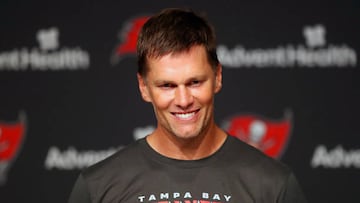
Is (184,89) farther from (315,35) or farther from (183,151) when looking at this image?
(315,35)

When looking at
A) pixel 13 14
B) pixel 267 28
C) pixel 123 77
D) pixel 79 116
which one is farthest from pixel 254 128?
pixel 13 14

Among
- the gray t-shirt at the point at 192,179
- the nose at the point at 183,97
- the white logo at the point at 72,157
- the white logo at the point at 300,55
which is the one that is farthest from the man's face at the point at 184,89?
the white logo at the point at 72,157

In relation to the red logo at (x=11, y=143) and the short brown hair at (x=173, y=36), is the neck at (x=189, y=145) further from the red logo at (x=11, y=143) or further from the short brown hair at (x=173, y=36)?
the red logo at (x=11, y=143)

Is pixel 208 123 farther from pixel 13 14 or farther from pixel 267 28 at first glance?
pixel 13 14

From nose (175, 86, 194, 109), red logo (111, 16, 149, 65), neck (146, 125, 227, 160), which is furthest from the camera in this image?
red logo (111, 16, 149, 65)

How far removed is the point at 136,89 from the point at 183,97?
3.63 ft

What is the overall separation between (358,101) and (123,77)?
36.7 inches

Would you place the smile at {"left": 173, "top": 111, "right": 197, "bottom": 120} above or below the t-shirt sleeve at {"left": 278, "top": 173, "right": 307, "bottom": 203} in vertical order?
above

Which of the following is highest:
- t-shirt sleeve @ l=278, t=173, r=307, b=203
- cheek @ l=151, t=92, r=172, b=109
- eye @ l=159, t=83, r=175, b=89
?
eye @ l=159, t=83, r=175, b=89

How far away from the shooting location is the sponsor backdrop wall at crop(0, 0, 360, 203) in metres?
2.20

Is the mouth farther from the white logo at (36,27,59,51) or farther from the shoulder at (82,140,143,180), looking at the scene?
the white logo at (36,27,59,51)

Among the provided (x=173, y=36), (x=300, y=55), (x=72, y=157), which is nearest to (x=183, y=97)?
(x=173, y=36)

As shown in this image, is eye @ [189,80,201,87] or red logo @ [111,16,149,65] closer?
eye @ [189,80,201,87]

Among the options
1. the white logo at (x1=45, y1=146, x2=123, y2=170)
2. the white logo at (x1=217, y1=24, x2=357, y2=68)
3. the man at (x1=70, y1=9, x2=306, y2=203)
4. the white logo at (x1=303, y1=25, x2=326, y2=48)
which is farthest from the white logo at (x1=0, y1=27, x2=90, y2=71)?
the man at (x1=70, y1=9, x2=306, y2=203)
